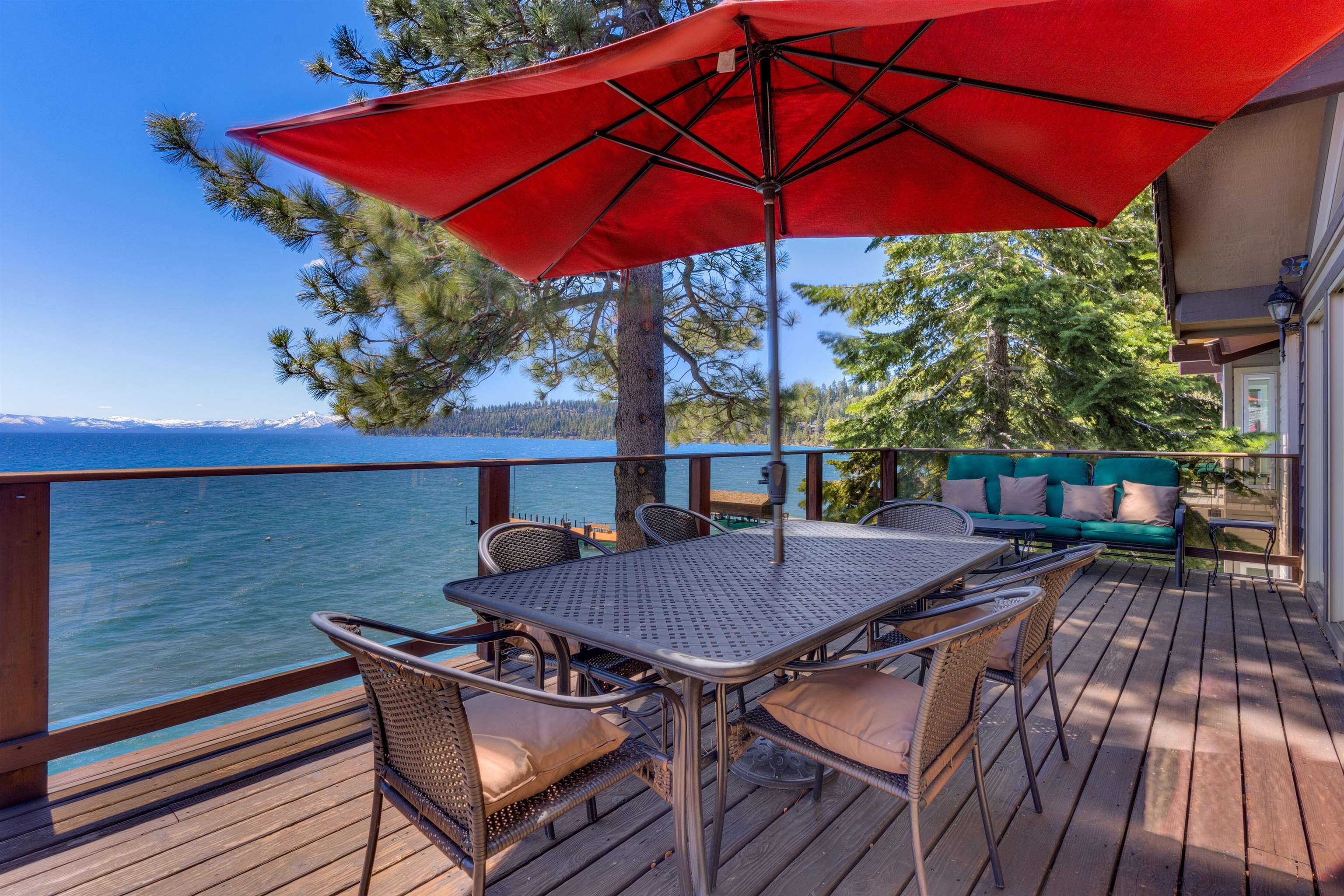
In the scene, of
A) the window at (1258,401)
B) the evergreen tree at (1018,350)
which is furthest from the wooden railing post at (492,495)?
the window at (1258,401)

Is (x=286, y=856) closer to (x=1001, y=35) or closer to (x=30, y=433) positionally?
(x=1001, y=35)

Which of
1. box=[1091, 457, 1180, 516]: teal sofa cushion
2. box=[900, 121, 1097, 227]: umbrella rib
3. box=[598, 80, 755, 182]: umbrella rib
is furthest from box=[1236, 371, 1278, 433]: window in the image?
box=[598, 80, 755, 182]: umbrella rib

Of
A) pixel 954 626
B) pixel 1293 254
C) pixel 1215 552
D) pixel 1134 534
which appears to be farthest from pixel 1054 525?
pixel 954 626

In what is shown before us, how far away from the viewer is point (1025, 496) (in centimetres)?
599

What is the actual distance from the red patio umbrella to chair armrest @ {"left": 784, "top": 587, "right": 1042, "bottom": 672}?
677mm

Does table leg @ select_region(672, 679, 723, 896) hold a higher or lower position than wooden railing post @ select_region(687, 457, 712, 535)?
lower

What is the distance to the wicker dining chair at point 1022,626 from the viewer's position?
6.55 ft

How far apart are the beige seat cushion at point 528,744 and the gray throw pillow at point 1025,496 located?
18.1ft

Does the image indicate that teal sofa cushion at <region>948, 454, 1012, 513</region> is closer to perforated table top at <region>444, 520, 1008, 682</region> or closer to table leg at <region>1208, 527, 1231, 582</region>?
table leg at <region>1208, 527, 1231, 582</region>

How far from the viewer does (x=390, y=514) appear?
532cm

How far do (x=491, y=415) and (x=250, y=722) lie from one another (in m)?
6.59

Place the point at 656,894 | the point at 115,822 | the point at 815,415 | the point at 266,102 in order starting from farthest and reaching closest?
1. the point at 266,102
2. the point at 815,415
3. the point at 115,822
4. the point at 656,894

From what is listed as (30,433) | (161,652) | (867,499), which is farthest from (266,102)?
(30,433)

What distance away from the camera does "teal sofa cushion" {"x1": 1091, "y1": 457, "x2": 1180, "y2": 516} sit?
5.51 meters
